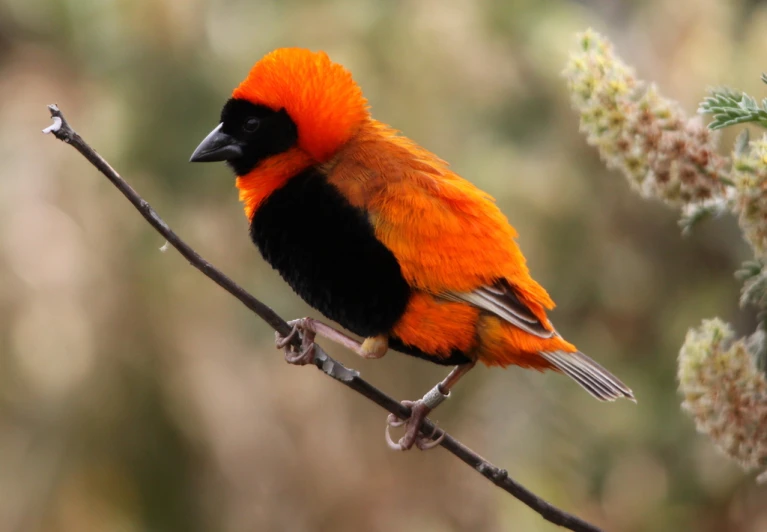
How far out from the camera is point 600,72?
7.25 feet

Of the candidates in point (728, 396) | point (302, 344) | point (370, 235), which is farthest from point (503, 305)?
point (728, 396)

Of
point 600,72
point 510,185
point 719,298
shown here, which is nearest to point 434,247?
point 600,72

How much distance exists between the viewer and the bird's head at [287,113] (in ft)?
8.83

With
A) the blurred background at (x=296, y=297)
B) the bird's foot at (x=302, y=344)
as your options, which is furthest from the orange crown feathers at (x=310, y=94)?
the blurred background at (x=296, y=297)

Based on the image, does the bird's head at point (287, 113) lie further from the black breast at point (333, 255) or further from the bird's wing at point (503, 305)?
the bird's wing at point (503, 305)

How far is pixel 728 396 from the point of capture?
2.11 metres

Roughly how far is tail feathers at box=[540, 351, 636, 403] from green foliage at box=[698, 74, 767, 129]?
84cm

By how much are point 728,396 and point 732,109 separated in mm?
581

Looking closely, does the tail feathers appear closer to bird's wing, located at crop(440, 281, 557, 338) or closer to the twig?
bird's wing, located at crop(440, 281, 557, 338)

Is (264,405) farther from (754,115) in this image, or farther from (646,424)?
(754,115)

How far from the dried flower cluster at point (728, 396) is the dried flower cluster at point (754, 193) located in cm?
27

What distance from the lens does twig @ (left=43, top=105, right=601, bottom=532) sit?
191 cm

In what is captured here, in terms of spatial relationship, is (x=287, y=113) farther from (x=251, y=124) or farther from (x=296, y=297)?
(x=296, y=297)

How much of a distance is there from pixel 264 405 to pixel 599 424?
6.79 feet
